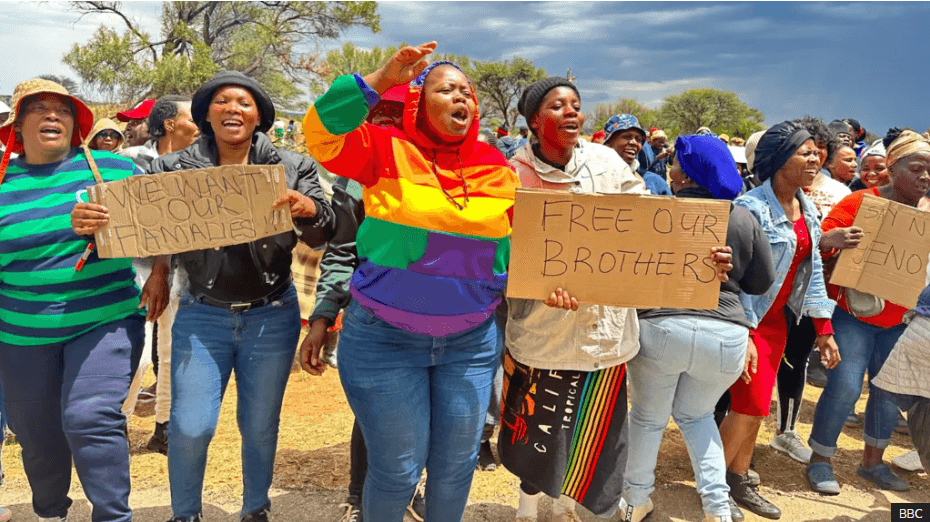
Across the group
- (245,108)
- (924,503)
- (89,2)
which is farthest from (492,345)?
(89,2)

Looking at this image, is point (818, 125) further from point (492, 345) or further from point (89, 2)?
point (89, 2)

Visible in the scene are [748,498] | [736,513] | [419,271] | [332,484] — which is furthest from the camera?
[332,484]

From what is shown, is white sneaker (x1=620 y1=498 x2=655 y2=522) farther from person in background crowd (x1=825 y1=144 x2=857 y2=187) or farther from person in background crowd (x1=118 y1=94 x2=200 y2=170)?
person in background crowd (x1=825 y1=144 x2=857 y2=187)

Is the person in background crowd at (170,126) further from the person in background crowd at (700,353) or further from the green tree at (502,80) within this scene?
the green tree at (502,80)

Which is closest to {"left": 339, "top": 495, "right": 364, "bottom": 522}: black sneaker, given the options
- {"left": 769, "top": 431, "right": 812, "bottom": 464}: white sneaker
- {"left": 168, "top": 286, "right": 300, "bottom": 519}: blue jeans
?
{"left": 168, "top": 286, "right": 300, "bottom": 519}: blue jeans

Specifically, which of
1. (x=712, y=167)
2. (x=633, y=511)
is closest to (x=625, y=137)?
(x=712, y=167)

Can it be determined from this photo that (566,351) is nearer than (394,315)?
No

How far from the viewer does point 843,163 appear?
20.3ft

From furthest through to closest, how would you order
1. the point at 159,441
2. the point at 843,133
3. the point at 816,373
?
the point at 843,133 → the point at 816,373 → the point at 159,441

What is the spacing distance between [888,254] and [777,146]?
86 centimetres

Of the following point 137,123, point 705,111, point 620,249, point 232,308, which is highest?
point 705,111

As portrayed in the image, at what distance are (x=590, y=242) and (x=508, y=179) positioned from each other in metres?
0.41

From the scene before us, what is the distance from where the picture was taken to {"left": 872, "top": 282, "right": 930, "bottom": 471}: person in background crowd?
3.16m

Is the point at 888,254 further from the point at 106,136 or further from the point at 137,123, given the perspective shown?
the point at 137,123
